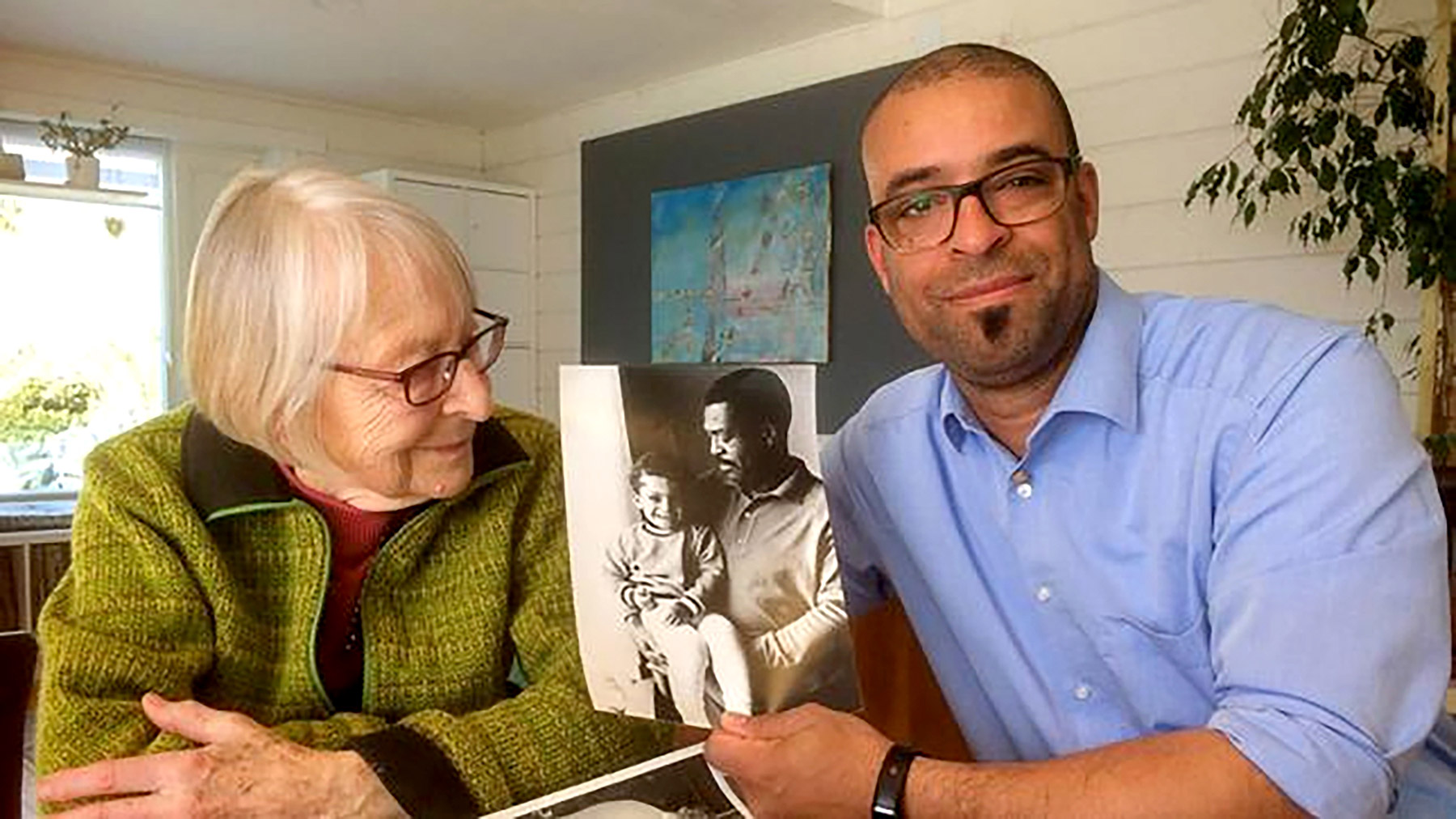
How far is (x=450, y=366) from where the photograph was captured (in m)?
1.00

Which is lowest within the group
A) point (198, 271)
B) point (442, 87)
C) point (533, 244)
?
point (198, 271)

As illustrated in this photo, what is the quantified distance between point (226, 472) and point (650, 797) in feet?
1.55

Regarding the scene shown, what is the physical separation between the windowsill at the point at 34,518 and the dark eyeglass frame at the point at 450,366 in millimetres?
3231

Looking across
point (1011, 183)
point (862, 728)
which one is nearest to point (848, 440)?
point (1011, 183)

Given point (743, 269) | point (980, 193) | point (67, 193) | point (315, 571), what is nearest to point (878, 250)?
point (980, 193)

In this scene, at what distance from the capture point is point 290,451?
103cm

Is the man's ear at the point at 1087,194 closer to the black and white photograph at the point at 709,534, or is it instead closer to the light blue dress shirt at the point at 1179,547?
the light blue dress shirt at the point at 1179,547

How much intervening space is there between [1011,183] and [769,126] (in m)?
3.37

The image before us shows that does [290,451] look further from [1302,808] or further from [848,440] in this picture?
[1302,808]

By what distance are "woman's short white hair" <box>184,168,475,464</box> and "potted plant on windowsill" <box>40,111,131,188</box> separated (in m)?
4.13

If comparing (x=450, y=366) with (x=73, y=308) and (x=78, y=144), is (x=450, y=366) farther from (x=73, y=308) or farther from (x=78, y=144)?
(x=73, y=308)

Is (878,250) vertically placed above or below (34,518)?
above

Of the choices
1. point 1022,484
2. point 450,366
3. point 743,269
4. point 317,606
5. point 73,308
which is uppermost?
point 743,269

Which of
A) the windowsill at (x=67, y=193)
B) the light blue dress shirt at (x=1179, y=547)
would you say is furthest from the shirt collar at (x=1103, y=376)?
the windowsill at (x=67, y=193)
